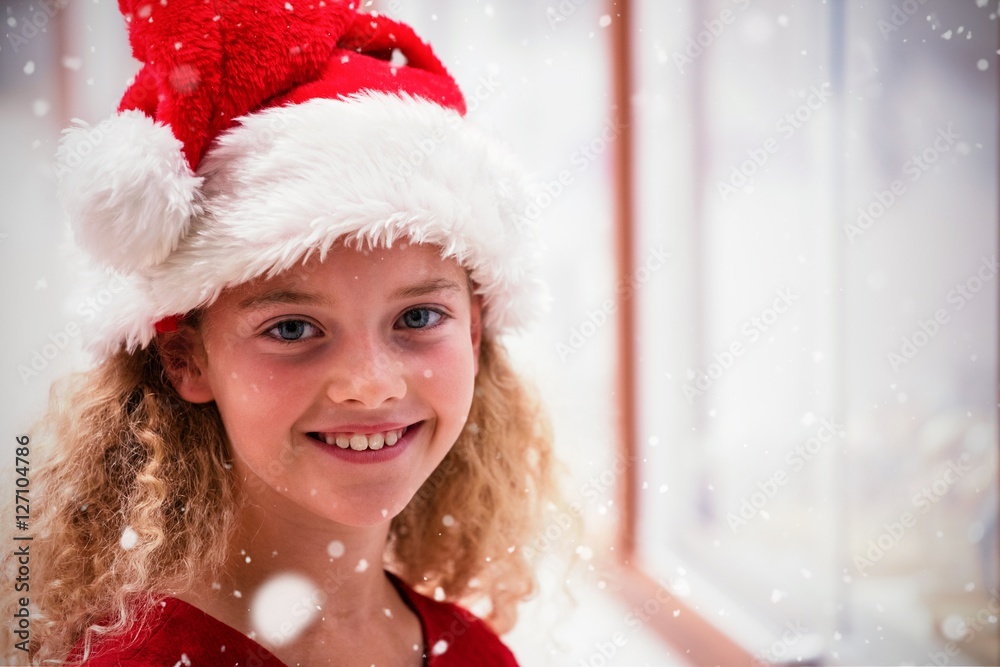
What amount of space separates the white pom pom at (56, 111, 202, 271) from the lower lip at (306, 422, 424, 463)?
0.82 ft

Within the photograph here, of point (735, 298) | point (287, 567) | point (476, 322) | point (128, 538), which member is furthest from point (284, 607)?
point (735, 298)

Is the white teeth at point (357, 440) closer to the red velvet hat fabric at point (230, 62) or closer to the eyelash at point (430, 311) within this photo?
the eyelash at point (430, 311)


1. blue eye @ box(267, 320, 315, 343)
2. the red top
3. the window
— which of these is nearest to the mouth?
blue eye @ box(267, 320, 315, 343)

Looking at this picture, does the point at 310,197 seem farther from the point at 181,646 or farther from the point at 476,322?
the point at 181,646

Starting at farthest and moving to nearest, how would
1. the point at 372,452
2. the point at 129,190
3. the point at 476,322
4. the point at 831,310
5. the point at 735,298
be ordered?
the point at 735,298
the point at 831,310
the point at 476,322
the point at 372,452
the point at 129,190

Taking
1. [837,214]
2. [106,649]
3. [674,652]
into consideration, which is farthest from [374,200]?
[674,652]

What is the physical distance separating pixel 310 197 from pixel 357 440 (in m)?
0.26

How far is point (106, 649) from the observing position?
0.79 meters

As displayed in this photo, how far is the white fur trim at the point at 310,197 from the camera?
76 cm

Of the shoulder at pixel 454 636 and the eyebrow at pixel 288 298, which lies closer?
the eyebrow at pixel 288 298

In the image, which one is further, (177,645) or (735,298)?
(735,298)

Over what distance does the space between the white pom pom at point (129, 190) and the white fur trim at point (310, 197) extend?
0.02 metres

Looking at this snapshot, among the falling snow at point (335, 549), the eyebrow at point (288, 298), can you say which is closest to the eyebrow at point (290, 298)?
the eyebrow at point (288, 298)

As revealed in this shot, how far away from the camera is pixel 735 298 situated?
1.81 meters
